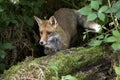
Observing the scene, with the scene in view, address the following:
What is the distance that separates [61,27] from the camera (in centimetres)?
607

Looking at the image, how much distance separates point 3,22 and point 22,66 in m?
0.89

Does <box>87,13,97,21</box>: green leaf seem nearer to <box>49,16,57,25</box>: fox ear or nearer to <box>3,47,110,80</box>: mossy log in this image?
<box>3,47,110,80</box>: mossy log

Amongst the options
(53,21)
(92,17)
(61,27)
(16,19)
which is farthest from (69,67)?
(61,27)

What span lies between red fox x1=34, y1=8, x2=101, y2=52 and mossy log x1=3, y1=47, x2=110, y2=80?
1334mm

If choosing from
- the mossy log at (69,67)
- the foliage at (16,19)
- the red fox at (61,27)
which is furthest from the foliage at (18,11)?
the mossy log at (69,67)

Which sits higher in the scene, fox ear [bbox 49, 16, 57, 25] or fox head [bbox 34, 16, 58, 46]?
fox ear [bbox 49, 16, 57, 25]

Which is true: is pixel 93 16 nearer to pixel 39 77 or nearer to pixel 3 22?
pixel 39 77

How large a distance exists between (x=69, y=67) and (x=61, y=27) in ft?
7.09

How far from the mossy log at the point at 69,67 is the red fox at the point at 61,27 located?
1334 mm

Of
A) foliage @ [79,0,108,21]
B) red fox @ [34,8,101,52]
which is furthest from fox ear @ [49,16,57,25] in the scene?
foliage @ [79,0,108,21]

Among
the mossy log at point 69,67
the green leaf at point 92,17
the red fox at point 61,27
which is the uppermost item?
the green leaf at point 92,17

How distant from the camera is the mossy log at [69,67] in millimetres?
3842

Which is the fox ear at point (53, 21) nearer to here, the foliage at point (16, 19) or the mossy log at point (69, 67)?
the foliage at point (16, 19)

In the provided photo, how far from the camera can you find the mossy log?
384 centimetres
